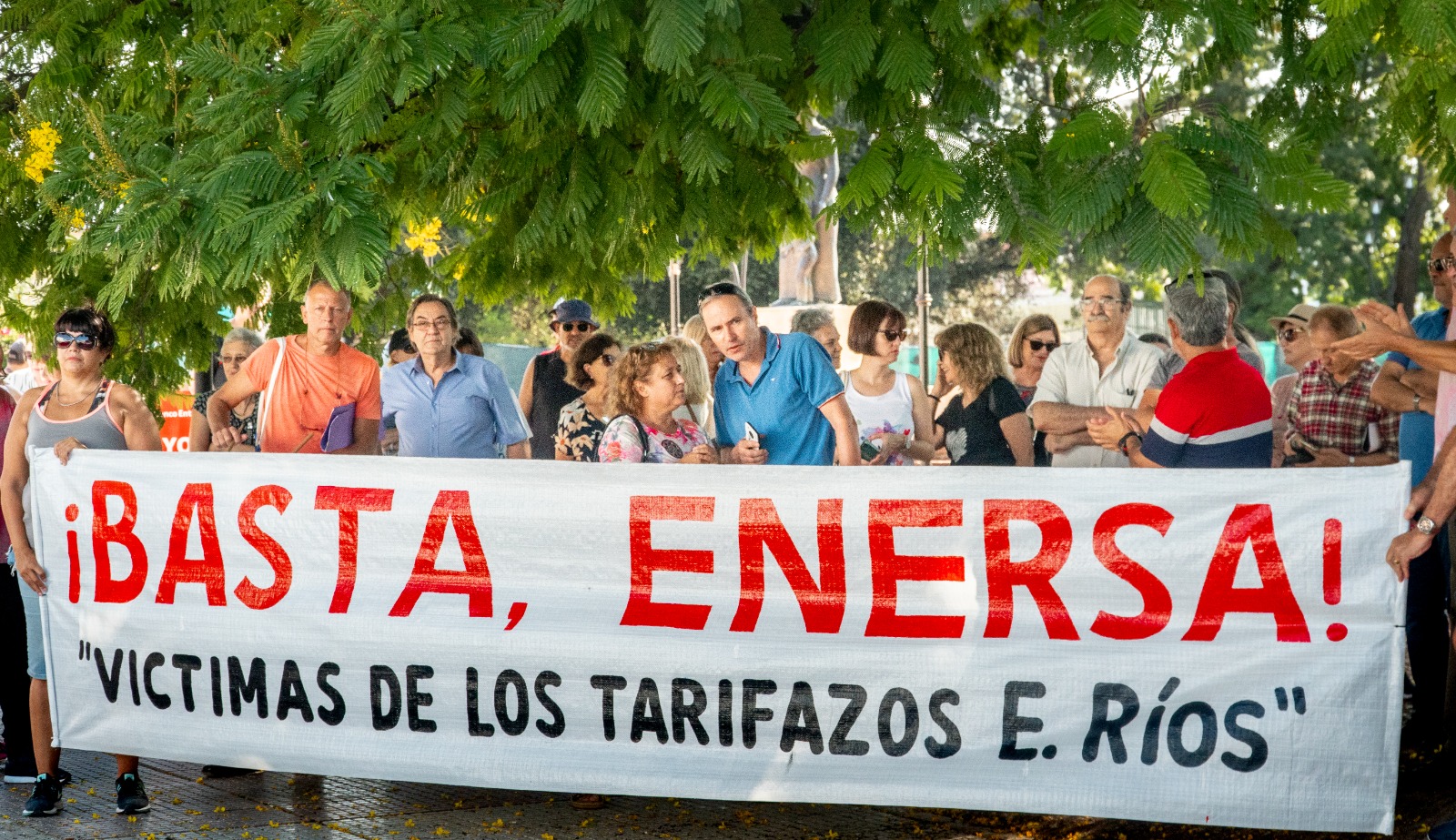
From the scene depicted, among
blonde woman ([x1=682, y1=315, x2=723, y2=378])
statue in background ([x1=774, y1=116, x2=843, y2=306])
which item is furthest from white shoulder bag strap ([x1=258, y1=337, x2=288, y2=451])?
statue in background ([x1=774, y1=116, x2=843, y2=306])

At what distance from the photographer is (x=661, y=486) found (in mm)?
5070

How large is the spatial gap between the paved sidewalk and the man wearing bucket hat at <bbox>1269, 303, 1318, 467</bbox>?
261cm

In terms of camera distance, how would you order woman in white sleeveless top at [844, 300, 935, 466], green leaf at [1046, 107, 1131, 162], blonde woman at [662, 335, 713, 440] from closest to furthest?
green leaf at [1046, 107, 1131, 162]
blonde woman at [662, 335, 713, 440]
woman in white sleeveless top at [844, 300, 935, 466]

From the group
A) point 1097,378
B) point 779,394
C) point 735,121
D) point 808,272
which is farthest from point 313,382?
point 808,272

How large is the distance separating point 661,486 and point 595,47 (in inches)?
57.6

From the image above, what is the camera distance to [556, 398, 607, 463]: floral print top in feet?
21.6

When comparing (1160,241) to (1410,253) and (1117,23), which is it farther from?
(1410,253)

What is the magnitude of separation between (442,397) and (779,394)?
178 cm

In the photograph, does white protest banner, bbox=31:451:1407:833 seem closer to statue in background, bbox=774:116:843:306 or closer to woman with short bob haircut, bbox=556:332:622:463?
woman with short bob haircut, bbox=556:332:622:463

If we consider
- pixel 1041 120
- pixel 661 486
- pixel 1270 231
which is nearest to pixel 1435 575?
pixel 1270 231

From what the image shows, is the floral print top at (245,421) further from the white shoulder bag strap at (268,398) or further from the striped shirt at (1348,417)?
the striped shirt at (1348,417)

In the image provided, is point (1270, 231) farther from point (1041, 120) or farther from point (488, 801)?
point (488, 801)

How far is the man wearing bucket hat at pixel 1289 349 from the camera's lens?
25.6ft

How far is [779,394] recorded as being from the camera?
590 cm
